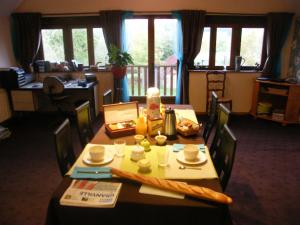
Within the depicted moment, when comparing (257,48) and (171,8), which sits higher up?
(171,8)

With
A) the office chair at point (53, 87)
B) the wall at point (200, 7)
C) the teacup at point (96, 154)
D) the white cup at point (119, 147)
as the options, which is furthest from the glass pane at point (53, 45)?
the teacup at point (96, 154)

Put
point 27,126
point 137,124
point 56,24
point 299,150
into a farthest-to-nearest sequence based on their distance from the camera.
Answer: point 56,24 → point 27,126 → point 299,150 → point 137,124

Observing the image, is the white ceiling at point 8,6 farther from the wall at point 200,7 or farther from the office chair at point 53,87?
the office chair at point 53,87

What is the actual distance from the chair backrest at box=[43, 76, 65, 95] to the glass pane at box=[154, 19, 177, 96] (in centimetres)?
191

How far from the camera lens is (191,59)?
4719 mm

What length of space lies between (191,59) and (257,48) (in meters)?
1.30

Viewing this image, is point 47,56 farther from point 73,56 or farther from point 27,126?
point 27,126

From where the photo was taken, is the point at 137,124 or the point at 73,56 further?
the point at 73,56

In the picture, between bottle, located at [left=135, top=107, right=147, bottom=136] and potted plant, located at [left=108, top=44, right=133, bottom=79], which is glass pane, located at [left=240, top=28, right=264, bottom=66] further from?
bottle, located at [left=135, top=107, right=147, bottom=136]

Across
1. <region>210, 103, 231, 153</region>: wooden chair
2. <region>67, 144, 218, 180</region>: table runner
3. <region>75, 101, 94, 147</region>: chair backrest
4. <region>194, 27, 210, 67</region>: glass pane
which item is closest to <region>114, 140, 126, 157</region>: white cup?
<region>67, 144, 218, 180</region>: table runner

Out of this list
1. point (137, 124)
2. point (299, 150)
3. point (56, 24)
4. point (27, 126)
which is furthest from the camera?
point (56, 24)

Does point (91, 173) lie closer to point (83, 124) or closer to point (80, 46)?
point (83, 124)

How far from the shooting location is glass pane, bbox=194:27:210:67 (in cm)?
478

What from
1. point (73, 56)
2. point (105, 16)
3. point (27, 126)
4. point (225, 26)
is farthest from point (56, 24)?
point (225, 26)
